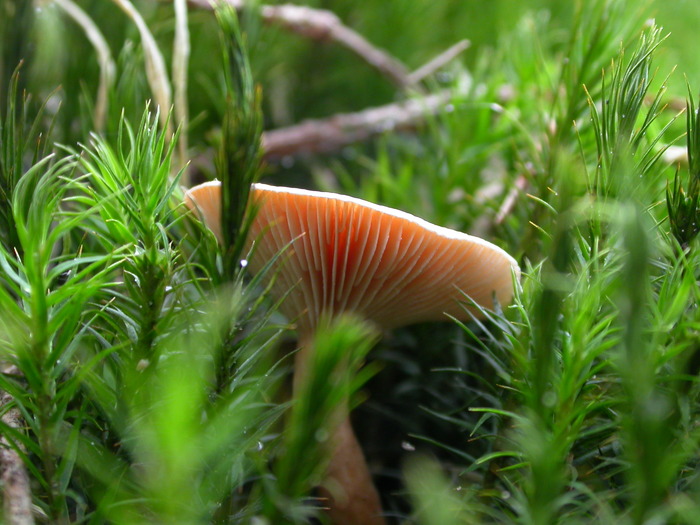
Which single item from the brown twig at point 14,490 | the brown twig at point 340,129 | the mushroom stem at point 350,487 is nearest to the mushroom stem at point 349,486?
the mushroom stem at point 350,487

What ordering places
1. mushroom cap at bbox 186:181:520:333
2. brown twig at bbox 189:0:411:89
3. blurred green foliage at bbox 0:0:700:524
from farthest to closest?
brown twig at bbox 189:0:411:89 → mushroom cap at bbox 186:181:520:333 → blurred green foliage at bbox 0:0:700:524

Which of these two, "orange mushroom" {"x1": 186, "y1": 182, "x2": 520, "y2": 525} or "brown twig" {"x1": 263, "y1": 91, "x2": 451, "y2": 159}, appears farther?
"brown twig" {"x1": 263, "y1": 91, "x2": 451, "y2": 159}

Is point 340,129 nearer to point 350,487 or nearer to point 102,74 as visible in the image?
point 102,74

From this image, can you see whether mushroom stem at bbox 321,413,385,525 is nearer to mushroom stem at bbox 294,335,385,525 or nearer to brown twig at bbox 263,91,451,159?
mushroom stem at bbox 294,335,385,525

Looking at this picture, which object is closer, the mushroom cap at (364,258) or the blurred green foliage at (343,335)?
the blurred green foliage at (343,335)

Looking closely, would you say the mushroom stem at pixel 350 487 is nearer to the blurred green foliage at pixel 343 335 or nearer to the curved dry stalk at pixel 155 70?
the blurred green foliage at pixel 343 335

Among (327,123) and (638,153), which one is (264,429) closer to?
(638,153)

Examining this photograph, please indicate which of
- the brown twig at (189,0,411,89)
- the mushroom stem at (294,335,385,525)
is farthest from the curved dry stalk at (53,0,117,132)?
the mushroom stem at (294,335,385,525)

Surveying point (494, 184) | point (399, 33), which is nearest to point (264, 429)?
point (494, 184)

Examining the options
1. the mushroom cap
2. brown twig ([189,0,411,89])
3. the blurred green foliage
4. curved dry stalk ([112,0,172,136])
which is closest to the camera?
the blurred green foliage
